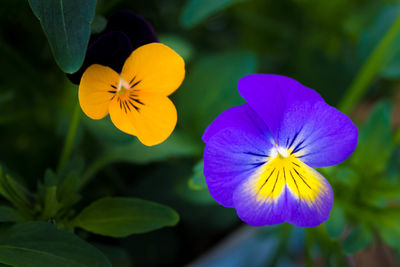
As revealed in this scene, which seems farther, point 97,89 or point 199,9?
point 199,9

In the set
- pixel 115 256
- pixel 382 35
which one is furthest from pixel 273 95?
pixel 382 35

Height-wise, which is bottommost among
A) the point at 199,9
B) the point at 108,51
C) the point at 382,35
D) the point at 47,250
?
the point at 47,250

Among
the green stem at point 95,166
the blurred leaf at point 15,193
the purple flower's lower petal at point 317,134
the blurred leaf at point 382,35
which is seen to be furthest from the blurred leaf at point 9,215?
the blurred leaf at point 382,35

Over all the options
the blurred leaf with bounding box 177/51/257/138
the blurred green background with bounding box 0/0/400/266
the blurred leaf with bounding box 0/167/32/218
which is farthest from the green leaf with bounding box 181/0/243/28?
the blurred leaf with bounding box 0/167/32/218

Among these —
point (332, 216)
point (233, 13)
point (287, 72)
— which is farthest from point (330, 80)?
point (332, 216)

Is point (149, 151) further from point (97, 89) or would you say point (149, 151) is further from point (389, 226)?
point (389, 226)

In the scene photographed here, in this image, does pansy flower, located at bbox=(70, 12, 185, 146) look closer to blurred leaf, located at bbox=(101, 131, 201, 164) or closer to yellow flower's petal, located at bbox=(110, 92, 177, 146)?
yellow flower's petal, located at bbox=(110, 92, 177, 146)
